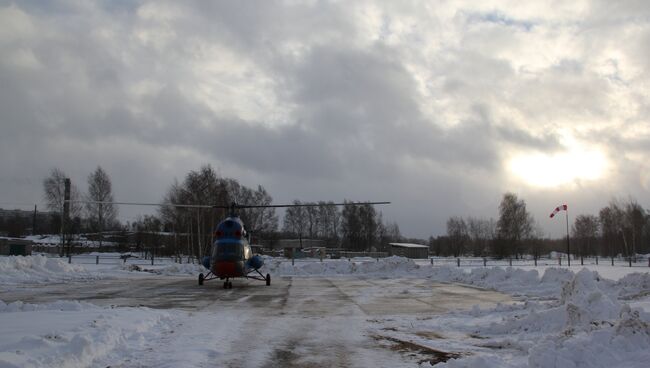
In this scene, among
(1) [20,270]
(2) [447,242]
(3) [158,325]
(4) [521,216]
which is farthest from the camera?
(2) [447,242]

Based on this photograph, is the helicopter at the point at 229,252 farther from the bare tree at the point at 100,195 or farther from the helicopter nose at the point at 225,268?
the bare tree at the point at 100,195

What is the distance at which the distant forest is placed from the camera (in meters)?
61.7

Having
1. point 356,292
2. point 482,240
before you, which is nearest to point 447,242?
point 482,240

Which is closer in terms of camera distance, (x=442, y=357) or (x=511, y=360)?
(x=511, y=360)

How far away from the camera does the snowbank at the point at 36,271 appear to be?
25734 millimetres

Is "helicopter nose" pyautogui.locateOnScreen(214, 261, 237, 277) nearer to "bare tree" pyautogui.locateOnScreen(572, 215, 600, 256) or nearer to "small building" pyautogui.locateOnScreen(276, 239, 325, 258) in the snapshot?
"small building" pyautogui.locateOnScreen(276, 239, 325, 258)

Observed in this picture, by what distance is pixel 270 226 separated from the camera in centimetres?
10075

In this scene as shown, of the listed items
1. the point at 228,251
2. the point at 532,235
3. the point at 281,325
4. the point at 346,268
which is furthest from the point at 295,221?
the point at 281,325

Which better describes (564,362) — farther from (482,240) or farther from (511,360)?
(482,240)

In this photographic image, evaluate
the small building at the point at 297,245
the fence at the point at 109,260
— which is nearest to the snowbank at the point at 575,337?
the fence at the point at 109,260

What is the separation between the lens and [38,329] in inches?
348

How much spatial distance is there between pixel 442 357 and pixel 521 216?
273ft

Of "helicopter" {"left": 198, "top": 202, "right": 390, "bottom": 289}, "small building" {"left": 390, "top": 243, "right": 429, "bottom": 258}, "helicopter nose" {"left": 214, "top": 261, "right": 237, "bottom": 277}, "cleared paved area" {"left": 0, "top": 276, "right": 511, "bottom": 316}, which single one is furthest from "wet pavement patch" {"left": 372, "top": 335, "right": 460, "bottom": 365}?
"small building" {"left": 390, "top": 243, "right": 429, "bottom": 258}

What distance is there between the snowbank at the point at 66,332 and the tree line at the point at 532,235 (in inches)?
2331
